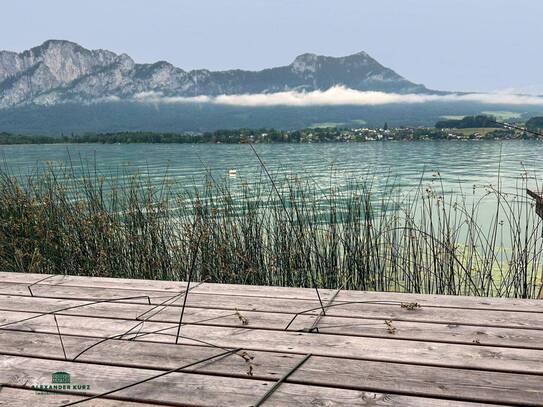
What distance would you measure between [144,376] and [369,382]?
62cm

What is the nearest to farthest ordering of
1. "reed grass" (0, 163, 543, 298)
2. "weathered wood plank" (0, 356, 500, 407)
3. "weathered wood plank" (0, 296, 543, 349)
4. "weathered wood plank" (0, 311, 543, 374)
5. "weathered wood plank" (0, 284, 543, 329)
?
"weathered wood plank" (0, 356, 500, 407) → "weathered wood plank" (0, 311, 543, 374) → "weathered wood plank" (0, 296, 543, 349) → "weathered wood plank" (0, 284, 543, 329) → "reed grass" (0, 163, 543, 298)

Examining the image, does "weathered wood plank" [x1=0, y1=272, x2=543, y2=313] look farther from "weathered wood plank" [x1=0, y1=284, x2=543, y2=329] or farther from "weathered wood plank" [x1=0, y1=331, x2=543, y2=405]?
"weathered wood plank" [x1=0, y1=331, x2=543, y2=405]

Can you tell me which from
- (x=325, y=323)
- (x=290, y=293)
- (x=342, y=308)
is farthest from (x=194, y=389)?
(x=290, y=293)

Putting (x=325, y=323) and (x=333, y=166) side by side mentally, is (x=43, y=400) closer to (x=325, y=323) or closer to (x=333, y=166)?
(x=325, y=323)

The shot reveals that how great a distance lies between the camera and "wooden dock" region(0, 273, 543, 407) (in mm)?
1320

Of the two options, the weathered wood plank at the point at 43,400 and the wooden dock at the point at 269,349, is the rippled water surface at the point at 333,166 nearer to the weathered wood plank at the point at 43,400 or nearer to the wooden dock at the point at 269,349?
the wooden dock at the point at 269,349

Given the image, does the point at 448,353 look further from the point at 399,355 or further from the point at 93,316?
the point at 93,316

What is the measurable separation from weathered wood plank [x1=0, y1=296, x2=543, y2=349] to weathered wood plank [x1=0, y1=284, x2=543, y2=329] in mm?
51

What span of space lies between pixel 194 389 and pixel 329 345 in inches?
18.2

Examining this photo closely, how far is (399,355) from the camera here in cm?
151

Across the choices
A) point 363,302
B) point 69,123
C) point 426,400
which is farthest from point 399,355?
point 69,123

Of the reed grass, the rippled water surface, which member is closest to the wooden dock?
the reed grass

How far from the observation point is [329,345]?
5.25ft

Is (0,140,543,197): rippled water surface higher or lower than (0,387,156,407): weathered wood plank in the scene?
lower
